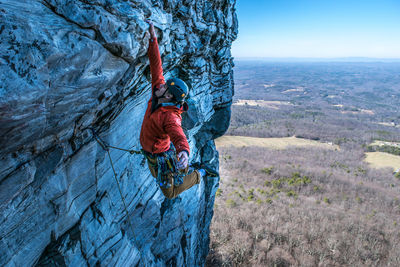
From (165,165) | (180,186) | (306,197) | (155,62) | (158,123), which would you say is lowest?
(306,197)

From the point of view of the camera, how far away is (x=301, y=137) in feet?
193

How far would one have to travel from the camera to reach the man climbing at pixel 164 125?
3495 millimetres

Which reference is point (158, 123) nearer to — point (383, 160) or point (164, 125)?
point (164, 125)

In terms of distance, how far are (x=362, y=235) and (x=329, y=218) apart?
10.3 ft

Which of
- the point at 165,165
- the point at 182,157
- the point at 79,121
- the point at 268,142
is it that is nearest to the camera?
the point at 182,157

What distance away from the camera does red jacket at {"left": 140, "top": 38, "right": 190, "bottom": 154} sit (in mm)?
3357

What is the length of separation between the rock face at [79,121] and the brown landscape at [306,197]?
1224 centimetres

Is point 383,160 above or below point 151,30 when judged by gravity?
below

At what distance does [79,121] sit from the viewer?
11.4 feet

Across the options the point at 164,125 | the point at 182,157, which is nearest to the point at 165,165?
the point at 164,125

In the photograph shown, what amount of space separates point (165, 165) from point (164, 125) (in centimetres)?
84

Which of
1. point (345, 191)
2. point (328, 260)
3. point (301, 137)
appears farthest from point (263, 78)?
point (328, 260)

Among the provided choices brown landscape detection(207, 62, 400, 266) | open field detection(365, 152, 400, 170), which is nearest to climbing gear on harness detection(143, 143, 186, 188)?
brown landscape detection(207, 62, 400, 266)

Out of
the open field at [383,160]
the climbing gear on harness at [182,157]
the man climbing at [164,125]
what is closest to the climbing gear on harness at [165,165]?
the man climbing at [164,125]
